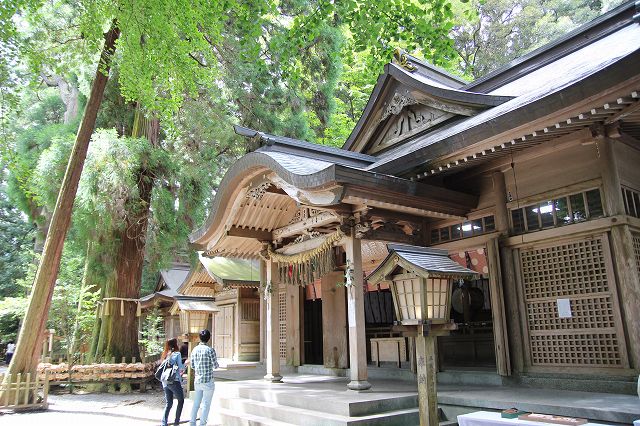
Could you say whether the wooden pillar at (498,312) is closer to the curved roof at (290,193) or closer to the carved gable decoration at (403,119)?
the curved roof at (290,193)

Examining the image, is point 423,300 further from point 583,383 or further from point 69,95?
point 69,95

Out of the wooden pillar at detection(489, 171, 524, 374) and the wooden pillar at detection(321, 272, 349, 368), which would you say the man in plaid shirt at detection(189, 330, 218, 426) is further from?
the wooden pillar at detection(489, 171, 524, 374)

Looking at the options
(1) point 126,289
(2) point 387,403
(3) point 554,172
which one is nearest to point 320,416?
(2) point 387,403

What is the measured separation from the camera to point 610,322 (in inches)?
251

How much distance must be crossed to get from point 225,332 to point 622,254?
1595 cm

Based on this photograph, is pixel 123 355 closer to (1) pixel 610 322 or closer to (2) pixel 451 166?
(2) pixel 451 166

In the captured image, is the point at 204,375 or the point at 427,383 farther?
the point at 204,375

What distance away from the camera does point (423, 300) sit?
4.97 meters

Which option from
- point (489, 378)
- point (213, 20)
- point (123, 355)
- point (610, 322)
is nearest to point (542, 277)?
point (610, 322)

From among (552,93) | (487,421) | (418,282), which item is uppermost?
(552,93)

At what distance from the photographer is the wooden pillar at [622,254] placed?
20.0 feet

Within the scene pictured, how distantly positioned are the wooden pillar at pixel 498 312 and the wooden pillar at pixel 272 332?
14.4ft

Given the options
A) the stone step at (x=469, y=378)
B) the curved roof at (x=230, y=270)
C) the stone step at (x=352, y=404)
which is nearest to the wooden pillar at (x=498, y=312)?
the stone step at (x=469, y=378)

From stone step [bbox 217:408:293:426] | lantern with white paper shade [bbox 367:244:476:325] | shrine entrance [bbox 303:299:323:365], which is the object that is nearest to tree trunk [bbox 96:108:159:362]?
shrine entrance [bbox 303:299:323:365]
